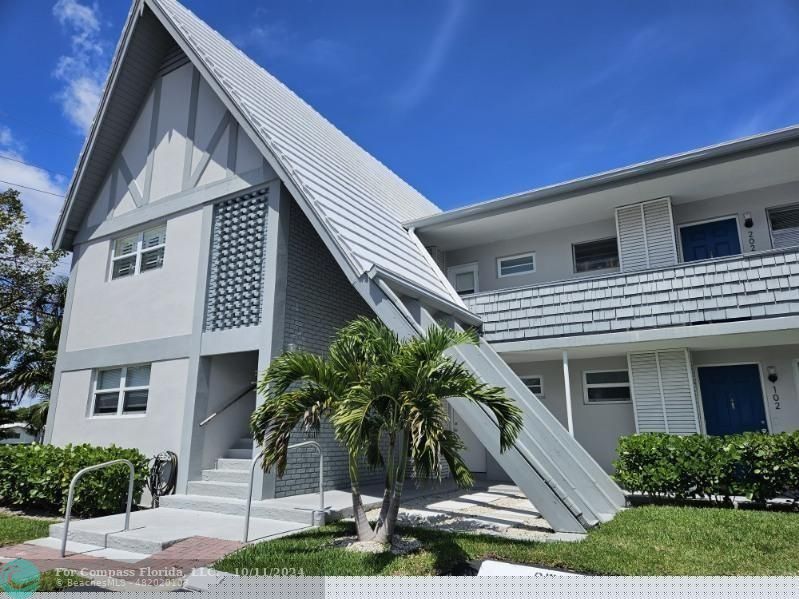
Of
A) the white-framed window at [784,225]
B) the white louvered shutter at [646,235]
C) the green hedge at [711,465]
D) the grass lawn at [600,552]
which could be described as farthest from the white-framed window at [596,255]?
the grass lawn at [600,552]

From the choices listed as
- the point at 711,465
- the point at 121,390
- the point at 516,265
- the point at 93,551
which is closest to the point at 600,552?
the point at 711,465

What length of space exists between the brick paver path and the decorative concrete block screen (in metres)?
4.53

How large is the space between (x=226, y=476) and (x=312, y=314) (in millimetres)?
3388

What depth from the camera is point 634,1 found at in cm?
1077

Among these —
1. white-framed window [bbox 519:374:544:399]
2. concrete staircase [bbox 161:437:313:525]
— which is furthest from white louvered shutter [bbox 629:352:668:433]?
concrete staircase [bbox 161:437:313:525]

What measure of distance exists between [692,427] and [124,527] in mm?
10058

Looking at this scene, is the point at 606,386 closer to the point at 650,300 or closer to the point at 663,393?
the point at 663,393

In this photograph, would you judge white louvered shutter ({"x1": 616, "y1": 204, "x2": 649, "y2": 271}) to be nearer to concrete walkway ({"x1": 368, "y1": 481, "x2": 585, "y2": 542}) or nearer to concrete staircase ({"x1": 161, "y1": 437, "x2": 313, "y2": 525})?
concrete walkway ({"x1": 368, "y1": 481, "x2": 585, "y2": 542})

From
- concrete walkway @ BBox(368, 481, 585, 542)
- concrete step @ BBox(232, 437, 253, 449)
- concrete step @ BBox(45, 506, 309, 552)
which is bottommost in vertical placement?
concrete step @ BBox(45, 506, 309, 552)

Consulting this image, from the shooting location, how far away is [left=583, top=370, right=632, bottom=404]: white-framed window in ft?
38.9

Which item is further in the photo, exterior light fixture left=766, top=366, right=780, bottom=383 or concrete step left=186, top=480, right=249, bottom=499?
exterior light fixture left=766, top=366, right=780, bottom=383

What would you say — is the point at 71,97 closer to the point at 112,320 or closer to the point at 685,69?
the point at 112,320

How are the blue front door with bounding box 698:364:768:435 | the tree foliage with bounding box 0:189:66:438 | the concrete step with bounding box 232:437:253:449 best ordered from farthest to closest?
the tree foliage with bounding box 0:189:66:438
the concrete step with bounding box 232:437:253:449
the blue front door with bounding box 698:364:768:435

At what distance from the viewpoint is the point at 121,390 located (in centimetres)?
1170
